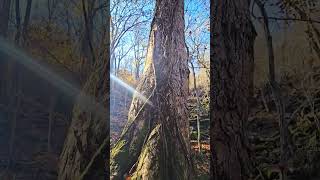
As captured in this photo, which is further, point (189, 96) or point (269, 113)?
point (189, 96)

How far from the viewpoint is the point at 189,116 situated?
3287mm

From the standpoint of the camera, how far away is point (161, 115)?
3381mm

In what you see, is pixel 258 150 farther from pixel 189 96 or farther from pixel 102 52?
pixel 102 52

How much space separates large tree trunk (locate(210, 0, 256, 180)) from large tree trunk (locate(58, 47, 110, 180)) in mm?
804

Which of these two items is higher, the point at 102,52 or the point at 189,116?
the point at 102,52

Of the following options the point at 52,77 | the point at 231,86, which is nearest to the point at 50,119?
the point at 52,77

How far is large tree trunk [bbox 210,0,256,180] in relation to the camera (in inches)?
121

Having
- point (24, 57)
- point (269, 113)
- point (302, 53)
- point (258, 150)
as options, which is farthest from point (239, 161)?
point (24, 57)

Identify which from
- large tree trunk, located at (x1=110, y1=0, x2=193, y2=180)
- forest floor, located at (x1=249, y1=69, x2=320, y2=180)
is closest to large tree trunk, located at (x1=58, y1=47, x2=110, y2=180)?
large tree trunk, located at (x1=110, y1=0, x2=193, y2=180)

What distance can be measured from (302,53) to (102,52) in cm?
141

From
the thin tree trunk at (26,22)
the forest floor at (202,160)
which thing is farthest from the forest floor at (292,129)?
the thin tree trunk at (26,22)

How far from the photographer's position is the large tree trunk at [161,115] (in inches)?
131

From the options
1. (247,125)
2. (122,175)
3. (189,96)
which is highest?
(189,96)

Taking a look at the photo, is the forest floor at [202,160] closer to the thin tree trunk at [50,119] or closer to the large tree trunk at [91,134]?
the large tree trunk at [91,134]
